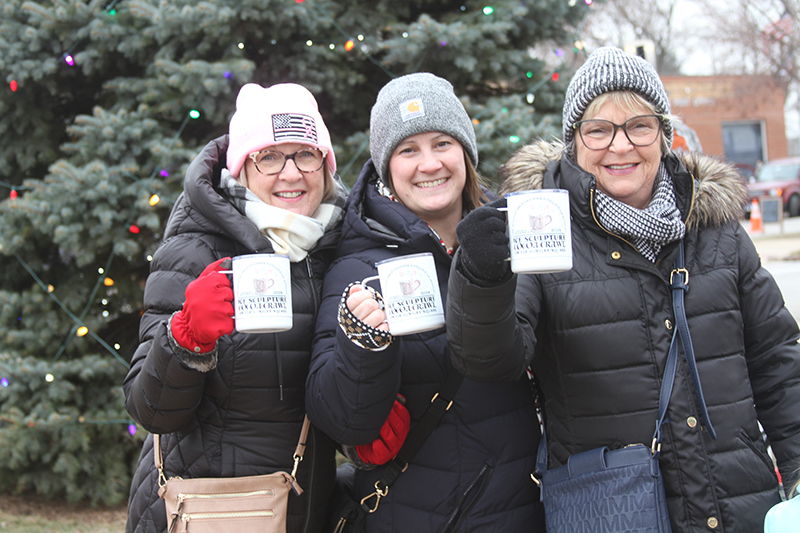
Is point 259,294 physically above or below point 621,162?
below

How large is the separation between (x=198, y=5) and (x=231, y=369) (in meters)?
2.69

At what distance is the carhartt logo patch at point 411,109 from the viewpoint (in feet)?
7.73

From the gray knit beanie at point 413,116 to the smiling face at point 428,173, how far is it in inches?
1.6

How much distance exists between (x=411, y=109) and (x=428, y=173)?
24 centimetres

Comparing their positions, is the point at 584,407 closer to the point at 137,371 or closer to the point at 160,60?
the point at 137,371

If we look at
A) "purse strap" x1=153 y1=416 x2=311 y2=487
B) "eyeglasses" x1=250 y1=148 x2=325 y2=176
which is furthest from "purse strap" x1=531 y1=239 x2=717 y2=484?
"eyeglasses" x1=250 y1=148 x2=325 y2=176

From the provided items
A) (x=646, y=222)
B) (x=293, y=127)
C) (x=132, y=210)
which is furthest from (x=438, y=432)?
(x=132, y=210)

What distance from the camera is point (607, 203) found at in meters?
2.05

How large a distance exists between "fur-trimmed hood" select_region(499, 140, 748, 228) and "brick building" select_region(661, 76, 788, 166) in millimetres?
31766

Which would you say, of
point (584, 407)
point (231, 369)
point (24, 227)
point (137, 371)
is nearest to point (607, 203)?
point (584, 407)

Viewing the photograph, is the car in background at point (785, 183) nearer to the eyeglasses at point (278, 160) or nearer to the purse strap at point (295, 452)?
the eyeglasses at point (278, 160)

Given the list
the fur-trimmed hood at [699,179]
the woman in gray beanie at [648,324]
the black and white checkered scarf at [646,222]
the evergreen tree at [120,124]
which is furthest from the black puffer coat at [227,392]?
the evergreen tree at [120,124]

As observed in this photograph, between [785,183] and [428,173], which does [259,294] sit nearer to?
[428,173]

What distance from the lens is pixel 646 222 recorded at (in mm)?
1997
